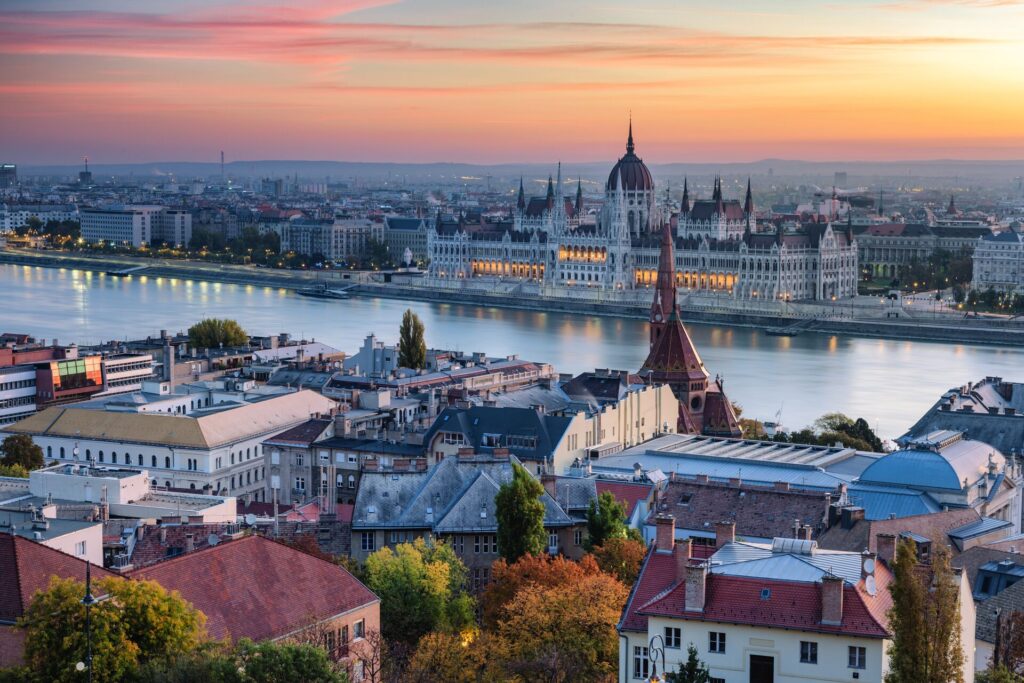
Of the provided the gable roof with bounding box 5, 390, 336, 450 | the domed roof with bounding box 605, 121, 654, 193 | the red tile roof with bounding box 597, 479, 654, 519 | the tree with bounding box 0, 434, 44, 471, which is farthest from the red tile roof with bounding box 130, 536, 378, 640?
the domed roof with bounding box 605, 121, 654, 193

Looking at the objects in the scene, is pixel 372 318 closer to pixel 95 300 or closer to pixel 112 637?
pixel 95 300

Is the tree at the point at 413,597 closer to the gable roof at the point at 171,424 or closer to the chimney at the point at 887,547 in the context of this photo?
the chimney at the point at 887,547

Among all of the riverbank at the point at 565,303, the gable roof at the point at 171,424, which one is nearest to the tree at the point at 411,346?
the gable roof at the point at 171,424

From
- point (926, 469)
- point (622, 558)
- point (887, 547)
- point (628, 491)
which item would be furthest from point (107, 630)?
point (926, 469)

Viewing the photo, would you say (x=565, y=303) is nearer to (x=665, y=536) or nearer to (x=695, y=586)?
(x=665, y=536)

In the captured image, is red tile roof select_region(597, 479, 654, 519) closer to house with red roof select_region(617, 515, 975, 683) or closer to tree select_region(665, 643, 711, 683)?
house with red roof select_region(617, 515, 975, 683)

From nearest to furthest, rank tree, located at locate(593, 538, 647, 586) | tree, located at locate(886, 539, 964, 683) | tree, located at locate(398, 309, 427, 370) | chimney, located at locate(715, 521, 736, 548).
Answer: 1. tree, located at locate(886, 539, 964, 683)
2. chimney, located at locate(715, 521, 736, 548)
3. tree, located at locate(593, 538, 647, 586)
4. tree, located at locate(398, 309, 427, 370)

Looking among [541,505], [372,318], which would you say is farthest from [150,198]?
[541,505]
